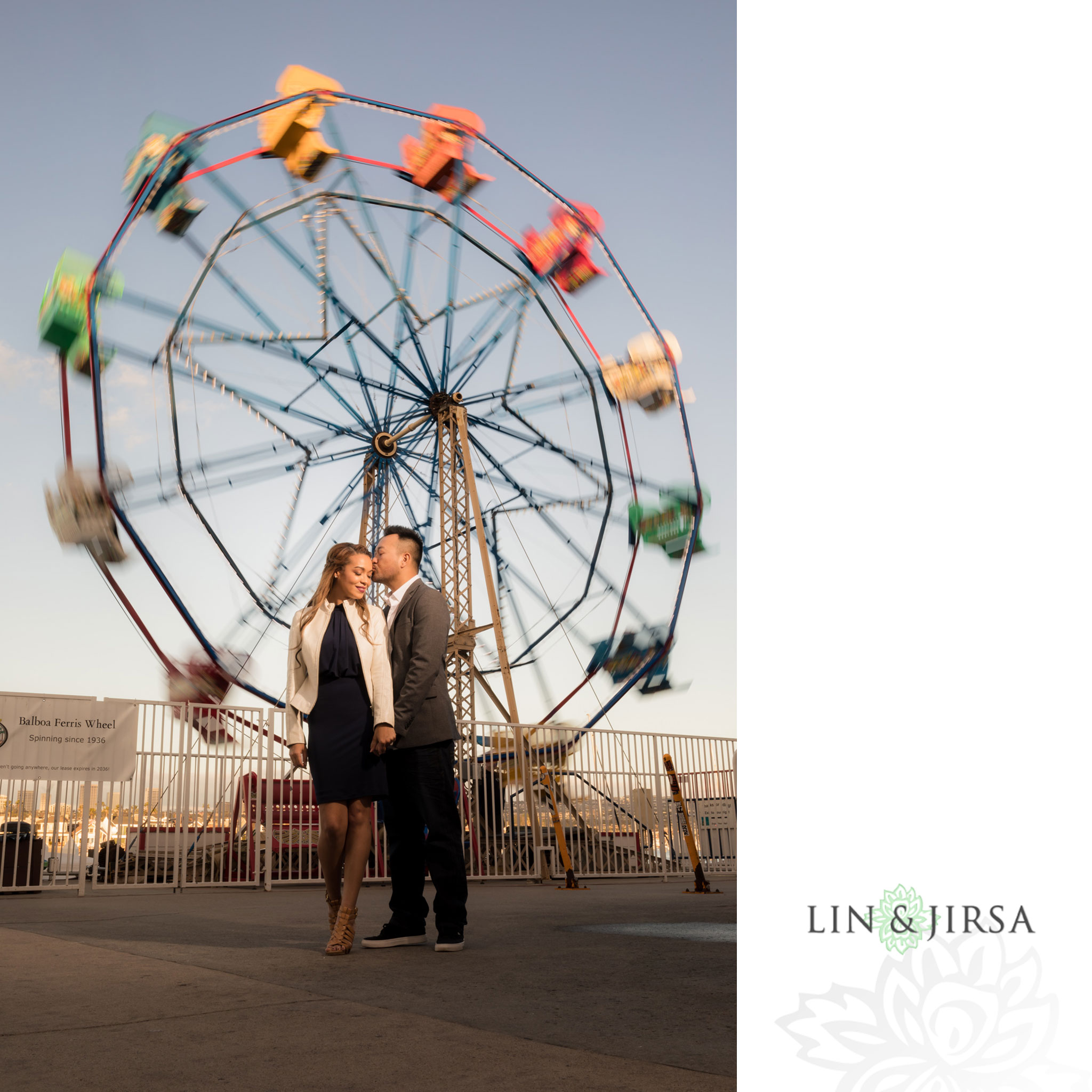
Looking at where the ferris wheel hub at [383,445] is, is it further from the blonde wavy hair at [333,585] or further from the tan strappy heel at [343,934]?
the tan strappy heel at [343,934]

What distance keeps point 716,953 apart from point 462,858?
3.00 ft

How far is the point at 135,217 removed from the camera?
10.4 meters

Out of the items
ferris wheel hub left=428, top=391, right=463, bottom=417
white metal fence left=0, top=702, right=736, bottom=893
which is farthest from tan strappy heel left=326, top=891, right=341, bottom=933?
ferris wheel hub left=428, top=391, right=463, bottom=417

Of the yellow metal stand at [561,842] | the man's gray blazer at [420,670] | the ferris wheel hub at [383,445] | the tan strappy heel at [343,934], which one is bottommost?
the yellow metal stand at [561,842]

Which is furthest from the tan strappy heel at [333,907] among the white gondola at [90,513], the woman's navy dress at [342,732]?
the white gondola at [90,513]

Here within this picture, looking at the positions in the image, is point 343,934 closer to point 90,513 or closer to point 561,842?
point 561,842

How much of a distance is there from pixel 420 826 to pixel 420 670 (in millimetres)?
551

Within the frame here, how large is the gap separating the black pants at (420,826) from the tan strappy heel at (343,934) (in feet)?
0.97

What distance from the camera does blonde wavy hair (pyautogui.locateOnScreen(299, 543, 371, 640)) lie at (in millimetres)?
3420

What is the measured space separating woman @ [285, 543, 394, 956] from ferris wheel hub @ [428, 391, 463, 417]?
1072 cm

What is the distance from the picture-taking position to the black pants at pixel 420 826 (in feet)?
11.1

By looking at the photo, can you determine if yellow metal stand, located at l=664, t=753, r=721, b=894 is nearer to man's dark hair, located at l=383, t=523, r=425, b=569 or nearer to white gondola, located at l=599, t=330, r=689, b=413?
man's dark hair, located at l=383, t=523, r=425, b=569
